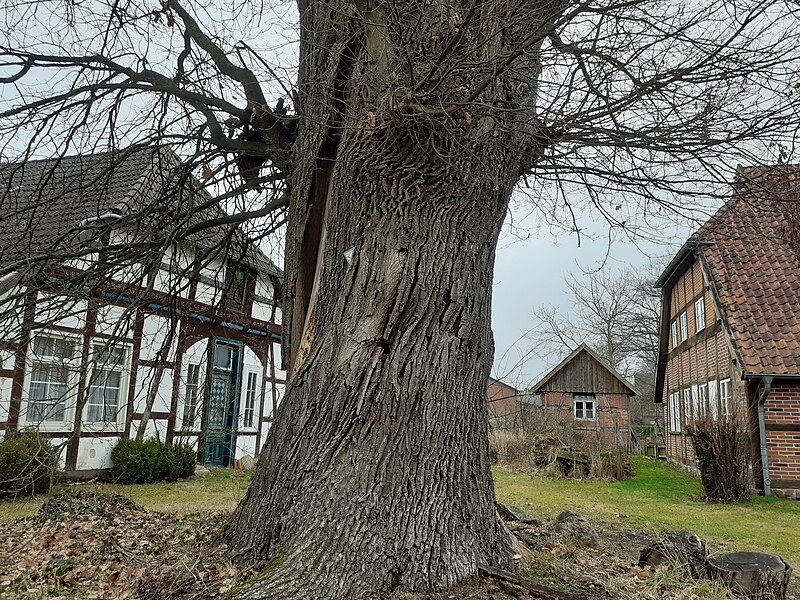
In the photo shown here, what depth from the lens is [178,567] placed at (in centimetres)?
368

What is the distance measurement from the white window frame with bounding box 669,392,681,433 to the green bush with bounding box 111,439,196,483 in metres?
13.7

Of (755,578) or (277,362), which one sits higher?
(277,362)

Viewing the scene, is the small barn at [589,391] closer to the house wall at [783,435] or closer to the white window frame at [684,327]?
the white window frame at [684,327]

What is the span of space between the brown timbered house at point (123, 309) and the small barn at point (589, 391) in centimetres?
1185

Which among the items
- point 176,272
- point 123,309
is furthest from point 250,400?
point 176,272

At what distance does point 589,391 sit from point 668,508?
14.7 meters

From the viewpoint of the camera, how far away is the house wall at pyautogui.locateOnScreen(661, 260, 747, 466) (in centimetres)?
1227

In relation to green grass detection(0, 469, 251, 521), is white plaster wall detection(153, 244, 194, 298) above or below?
above

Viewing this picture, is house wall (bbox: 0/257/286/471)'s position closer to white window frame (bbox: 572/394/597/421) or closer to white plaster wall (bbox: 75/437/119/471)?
white plaster wall (bbox: 75/437/119/471)

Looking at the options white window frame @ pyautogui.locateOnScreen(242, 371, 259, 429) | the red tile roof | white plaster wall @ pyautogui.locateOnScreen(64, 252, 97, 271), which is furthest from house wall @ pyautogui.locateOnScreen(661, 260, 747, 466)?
white window frame @ pyautogui.locateOnScreen(242, 371, 259, 429)

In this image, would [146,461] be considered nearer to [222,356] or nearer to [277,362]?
[222,356]

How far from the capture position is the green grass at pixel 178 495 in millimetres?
8086

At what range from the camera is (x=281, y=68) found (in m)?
4.36

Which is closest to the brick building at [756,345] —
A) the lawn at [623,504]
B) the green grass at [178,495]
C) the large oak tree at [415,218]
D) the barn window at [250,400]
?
the lawn at [623,504]
